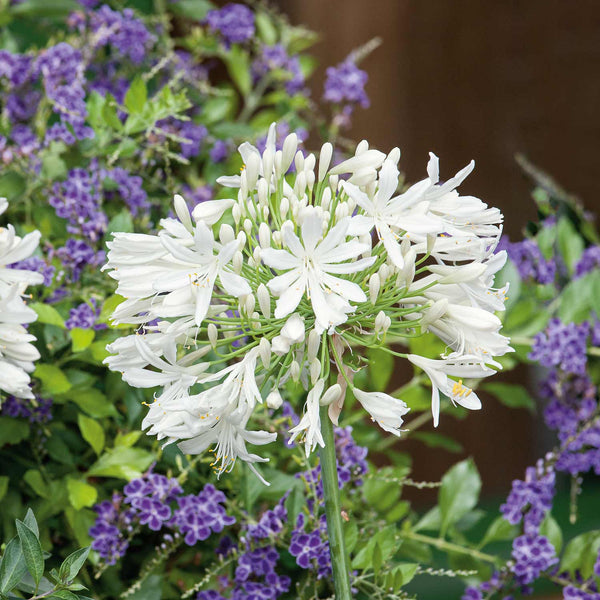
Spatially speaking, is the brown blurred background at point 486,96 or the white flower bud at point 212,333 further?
the brown blurred background at point 486,96

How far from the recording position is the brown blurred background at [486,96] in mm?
1891

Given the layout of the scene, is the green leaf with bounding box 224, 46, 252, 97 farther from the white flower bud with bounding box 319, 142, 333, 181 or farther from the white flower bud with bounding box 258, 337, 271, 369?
the white flower bud with bounding box 258, 337, 271, 369

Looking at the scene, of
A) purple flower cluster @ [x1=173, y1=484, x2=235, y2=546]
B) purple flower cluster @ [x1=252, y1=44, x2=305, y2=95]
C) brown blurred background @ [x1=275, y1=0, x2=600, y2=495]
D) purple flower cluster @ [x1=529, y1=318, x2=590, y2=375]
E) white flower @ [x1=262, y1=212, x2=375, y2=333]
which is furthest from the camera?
brown blurred background @ [x1=275, y1=0, x2=600, y2=495]

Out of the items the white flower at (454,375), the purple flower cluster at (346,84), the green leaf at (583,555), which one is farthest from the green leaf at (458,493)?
the purple flower cluster at (346,84)

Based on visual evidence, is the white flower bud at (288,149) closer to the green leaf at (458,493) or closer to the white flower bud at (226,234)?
the white flower bud at (226,234)

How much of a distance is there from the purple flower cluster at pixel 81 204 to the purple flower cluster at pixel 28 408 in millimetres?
207

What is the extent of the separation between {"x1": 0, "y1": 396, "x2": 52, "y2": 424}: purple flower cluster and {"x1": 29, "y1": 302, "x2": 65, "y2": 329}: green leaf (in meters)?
0.08

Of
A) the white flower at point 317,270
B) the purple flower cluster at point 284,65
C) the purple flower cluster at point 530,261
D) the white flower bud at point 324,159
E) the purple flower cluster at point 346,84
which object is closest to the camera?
the white flower at point 317,270

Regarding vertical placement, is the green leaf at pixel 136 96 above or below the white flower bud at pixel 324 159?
above

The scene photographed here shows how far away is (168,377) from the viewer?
0.65 meters

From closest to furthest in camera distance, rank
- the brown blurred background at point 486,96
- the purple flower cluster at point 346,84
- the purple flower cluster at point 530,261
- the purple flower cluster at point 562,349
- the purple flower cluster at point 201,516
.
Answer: the purple flower cluster at point 201,516 < the purple flower cluster at point 562,349 < the purple flower cluster at point 530,261 < the purple flower cluster at point 346,84 < the brown blurred background at point 486,96

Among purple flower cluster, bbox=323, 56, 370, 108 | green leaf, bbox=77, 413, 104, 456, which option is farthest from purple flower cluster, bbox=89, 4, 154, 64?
green leaf, bbox=77, 413, 104, 456

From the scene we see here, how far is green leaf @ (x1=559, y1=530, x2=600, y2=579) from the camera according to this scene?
3.04 ft

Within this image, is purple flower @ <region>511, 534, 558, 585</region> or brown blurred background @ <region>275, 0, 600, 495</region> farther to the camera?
brown blurred background @ <region>275, 0, 600, 495</region>
